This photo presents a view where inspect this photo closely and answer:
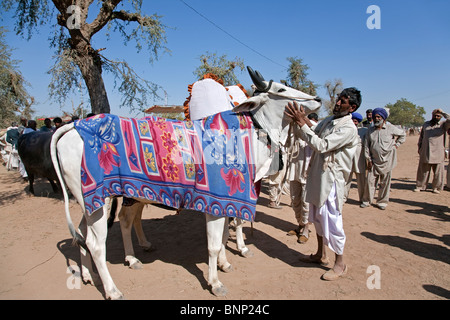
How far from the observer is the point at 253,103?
3.02 m

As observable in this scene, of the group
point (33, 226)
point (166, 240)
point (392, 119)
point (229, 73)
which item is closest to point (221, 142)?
point (166, 240)

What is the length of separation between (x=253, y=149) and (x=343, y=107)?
1268 mm

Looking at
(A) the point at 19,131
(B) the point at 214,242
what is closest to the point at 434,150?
(B) the point at 214,242

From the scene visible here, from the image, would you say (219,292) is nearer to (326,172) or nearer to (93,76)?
(326,172)

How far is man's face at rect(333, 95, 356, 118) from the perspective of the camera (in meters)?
3.32

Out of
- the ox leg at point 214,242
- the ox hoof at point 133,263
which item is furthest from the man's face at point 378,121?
the ox hoof at point 133,263

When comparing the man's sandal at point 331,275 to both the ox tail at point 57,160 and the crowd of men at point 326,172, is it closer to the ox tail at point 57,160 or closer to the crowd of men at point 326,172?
the crowd of men at point 326,172

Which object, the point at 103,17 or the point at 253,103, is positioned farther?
the point at 103,17

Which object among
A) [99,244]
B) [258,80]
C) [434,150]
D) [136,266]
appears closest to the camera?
[258,80]

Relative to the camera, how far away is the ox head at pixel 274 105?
10.0 ft

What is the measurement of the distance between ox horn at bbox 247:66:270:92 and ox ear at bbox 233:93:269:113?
7cm

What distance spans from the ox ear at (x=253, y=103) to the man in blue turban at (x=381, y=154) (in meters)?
4.68

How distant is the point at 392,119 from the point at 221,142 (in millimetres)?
73346
